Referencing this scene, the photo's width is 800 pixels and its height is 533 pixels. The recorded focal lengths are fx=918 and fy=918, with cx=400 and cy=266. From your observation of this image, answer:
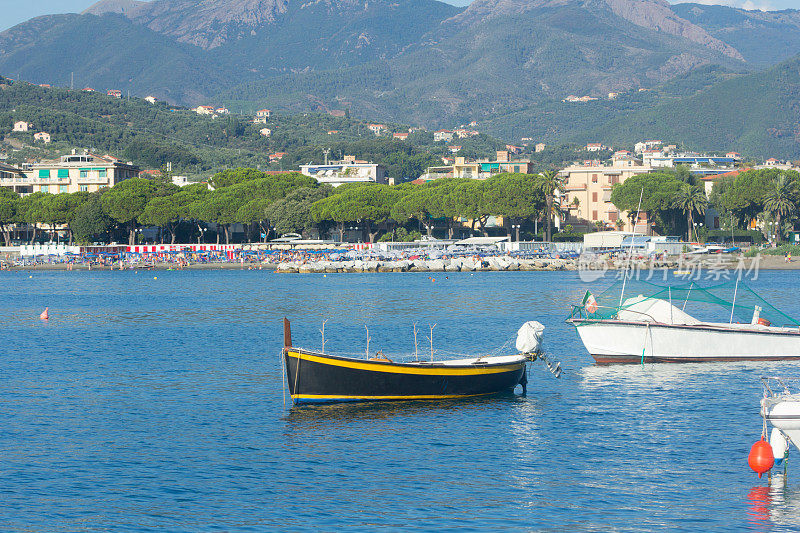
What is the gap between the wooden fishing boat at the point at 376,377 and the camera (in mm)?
28297

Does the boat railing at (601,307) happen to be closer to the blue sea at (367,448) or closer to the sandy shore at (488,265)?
the blue sea at (367,448)

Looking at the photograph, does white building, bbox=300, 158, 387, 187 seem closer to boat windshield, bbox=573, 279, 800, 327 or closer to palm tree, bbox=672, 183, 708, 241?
palm tree, bbox=672, 183, 708, 241

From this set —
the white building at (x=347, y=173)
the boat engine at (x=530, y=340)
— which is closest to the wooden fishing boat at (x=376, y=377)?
the boat engine at (x=530, y=340)

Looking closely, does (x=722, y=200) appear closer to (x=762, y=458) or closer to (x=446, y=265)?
(x=446, y=265)

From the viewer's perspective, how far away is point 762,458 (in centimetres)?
2120

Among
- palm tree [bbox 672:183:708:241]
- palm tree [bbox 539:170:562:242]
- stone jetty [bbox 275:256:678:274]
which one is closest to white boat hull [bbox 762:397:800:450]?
stone jetty [bbox 275:256:678:274]

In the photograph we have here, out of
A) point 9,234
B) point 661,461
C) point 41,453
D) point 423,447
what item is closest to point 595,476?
point 661,461

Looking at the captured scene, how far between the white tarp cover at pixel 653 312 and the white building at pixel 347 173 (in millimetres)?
134126

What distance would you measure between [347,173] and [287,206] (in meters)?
45.9

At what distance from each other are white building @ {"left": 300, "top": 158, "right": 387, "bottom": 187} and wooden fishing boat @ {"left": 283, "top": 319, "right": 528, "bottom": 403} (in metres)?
140

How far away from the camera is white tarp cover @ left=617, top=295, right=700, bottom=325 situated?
35656 mm

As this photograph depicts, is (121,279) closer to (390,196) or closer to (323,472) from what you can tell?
(390,196)

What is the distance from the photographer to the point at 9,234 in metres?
152

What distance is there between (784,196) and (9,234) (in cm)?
11970
